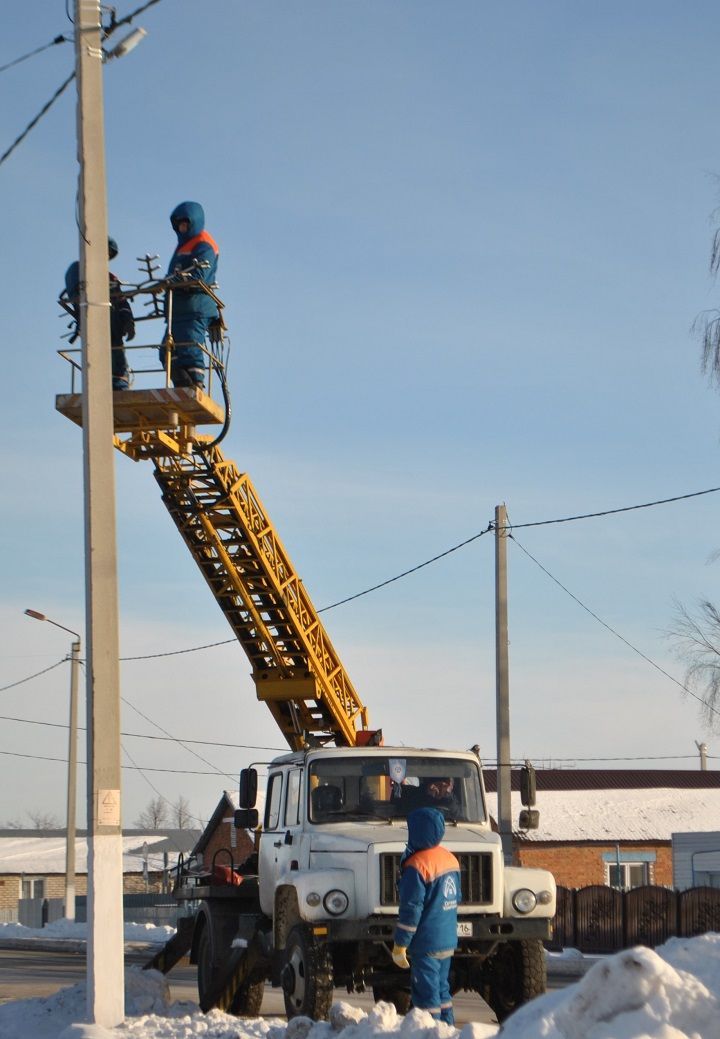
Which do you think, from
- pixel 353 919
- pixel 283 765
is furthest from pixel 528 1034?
pixel 283 765

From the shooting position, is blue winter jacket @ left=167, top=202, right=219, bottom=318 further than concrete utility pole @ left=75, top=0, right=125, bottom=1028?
Yes

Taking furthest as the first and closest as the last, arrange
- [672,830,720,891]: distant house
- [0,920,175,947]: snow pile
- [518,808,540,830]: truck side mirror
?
[672,830,720,891]: distant house < [0,920,175,947]: snow pile < [518,808,540,830]: truck side mirror

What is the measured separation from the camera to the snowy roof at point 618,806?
43250 mm

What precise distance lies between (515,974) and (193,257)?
364 inches

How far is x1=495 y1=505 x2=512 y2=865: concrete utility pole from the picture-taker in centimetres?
2389

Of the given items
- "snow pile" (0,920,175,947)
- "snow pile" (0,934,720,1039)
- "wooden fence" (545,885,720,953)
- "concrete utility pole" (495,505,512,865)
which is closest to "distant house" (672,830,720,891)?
"wooden fence" (545,885,720,953)

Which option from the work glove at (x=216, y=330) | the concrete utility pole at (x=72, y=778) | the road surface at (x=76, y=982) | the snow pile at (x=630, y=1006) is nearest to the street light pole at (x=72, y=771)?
the concrete utility pole at (x=72, y=778)

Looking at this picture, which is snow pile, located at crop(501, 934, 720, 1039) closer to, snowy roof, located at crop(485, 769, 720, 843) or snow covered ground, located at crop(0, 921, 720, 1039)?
snow covered ground, located at crop(0, 921, 720, 1039)


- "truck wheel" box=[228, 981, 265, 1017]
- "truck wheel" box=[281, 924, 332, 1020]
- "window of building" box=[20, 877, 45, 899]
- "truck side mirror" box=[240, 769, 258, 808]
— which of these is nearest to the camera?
"truck wheel" box=[281, 924, 332, 1020]

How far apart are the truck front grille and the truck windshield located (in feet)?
3.30

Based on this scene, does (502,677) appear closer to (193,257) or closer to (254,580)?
(254,580)

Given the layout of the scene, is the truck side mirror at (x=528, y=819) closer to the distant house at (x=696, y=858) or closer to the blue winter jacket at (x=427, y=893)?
the blue winter jacket at (x=427, y=893)

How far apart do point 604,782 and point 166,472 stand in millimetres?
35545

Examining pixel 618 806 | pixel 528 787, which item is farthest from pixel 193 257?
pixel 618 806
